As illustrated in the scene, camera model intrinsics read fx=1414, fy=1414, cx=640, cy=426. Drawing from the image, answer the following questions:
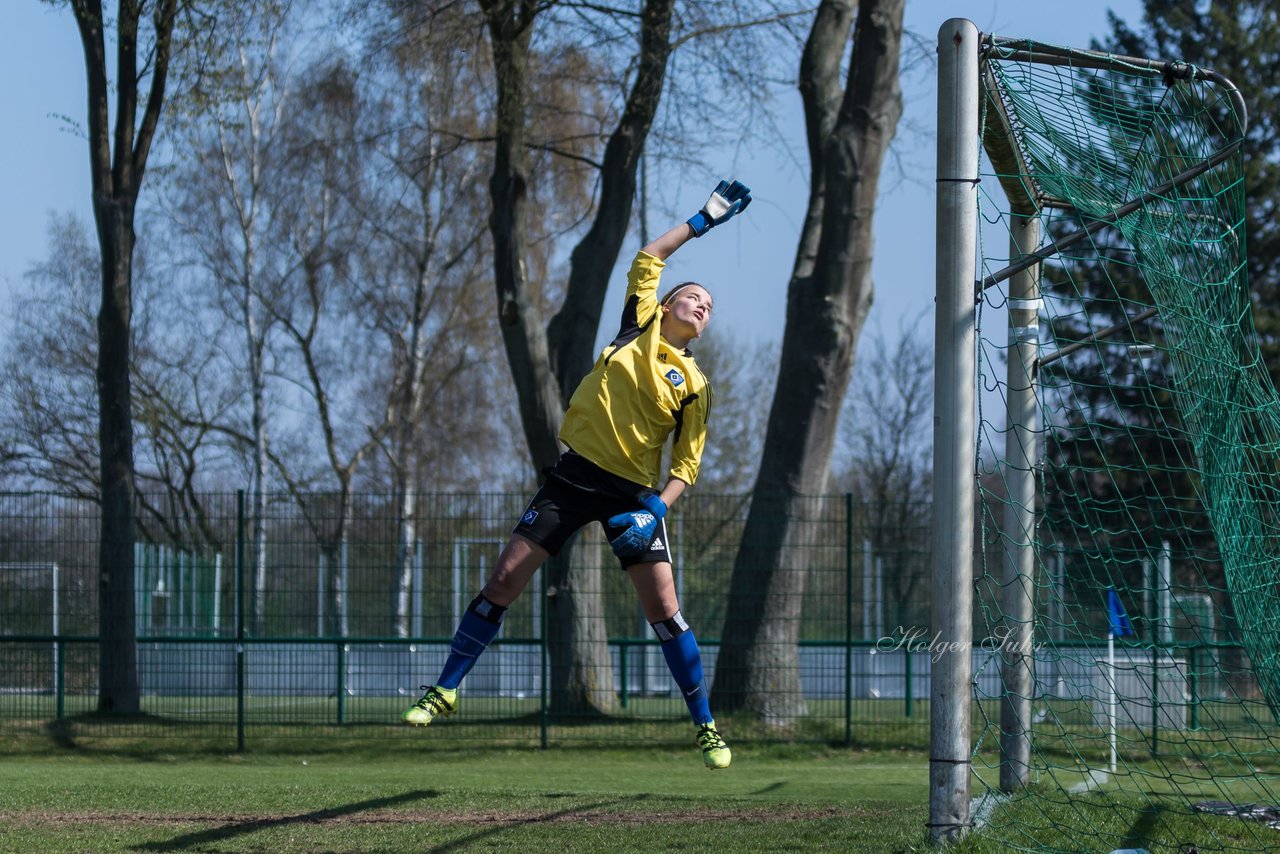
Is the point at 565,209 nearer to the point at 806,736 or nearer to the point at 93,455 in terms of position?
the point at 93,455

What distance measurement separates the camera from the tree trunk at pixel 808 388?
1361cm

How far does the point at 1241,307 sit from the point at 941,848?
3274 millimetres

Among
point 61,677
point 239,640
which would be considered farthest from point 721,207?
point 61,677

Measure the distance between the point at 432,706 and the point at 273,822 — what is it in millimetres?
1432

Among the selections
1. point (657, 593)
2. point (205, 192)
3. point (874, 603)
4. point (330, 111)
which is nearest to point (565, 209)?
point (330, 111)

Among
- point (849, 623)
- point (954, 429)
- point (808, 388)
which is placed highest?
point (808, 388)

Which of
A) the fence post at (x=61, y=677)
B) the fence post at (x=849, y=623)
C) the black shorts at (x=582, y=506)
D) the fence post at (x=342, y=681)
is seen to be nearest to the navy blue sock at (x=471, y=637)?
the black shorts at (x=582, y=506)

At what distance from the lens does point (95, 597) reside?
47.2 feet

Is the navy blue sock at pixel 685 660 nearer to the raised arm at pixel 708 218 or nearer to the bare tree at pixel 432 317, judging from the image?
the raised arm at pixel 708 218

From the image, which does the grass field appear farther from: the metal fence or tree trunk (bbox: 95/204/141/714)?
tree trunk (bbox: 95/204/141/714)

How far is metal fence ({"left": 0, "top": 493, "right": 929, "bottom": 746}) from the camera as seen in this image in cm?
1355

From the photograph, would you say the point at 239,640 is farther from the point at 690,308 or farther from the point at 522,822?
the point at 690,308

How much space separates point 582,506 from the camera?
20.3ft

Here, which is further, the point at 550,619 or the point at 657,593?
the point at 550,619
